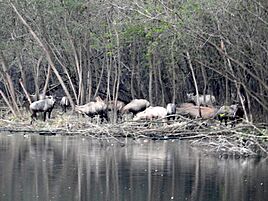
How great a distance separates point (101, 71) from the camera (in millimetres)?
30578

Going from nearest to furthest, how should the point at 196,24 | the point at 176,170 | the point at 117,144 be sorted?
1. the point at 176,170
2. the point at 196,24
3. the point at 117,144

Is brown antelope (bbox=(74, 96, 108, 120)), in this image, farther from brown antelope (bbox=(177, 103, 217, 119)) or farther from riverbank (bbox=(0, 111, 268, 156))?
brown antelope (bbox=(177, 103, 217, 119))

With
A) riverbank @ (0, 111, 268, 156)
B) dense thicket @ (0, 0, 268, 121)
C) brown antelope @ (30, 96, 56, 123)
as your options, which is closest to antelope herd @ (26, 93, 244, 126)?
brown antelope @ (30, 96, 56, 123)

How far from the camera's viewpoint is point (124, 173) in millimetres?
15516

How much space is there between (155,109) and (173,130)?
3.14 meters

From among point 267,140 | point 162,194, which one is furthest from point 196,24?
point 162,194

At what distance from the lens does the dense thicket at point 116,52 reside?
2166cm

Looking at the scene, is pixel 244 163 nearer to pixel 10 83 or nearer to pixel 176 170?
pixel 176 170

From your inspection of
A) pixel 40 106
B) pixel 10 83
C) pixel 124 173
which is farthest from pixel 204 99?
pixel 124 173

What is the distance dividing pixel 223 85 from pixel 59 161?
14.2 meters

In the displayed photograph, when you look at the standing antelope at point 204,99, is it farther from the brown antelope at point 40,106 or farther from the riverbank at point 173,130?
the brown antelope at point 40,106

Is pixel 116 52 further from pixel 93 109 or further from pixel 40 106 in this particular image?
pixel 40 106

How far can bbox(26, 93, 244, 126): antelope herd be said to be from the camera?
928 inches

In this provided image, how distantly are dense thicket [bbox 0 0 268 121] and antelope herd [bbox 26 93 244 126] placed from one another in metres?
0.63
